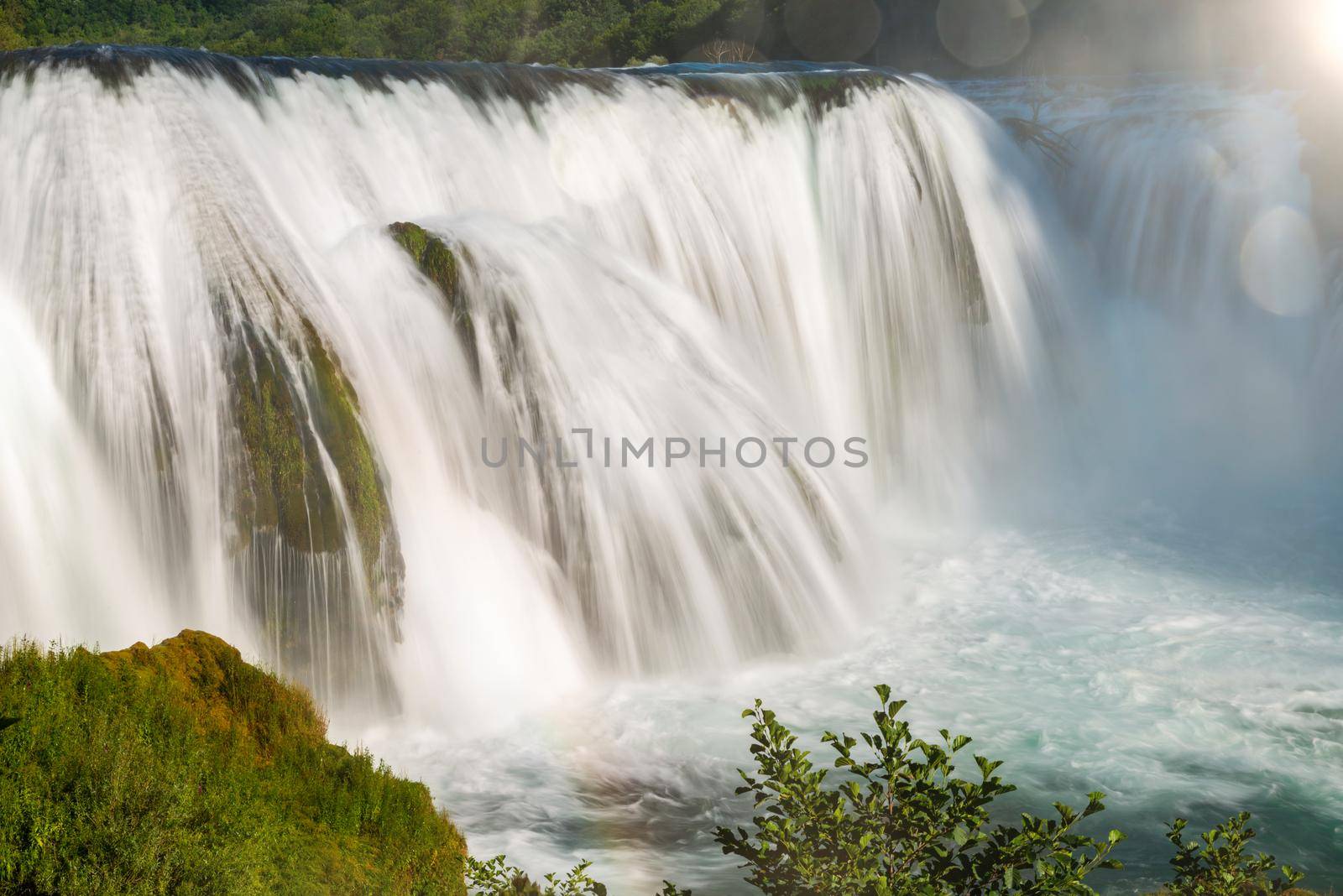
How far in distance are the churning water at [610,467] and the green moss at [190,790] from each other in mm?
1700

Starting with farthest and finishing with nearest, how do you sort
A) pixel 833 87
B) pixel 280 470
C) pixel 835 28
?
pixel 835 28 → pixel 833 87 → pixel 280 470

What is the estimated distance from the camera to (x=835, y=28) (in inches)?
1271

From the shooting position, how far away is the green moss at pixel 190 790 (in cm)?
346

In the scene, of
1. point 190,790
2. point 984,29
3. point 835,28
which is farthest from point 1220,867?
point 835,28

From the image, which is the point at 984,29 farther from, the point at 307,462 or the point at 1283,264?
the point at 307,462

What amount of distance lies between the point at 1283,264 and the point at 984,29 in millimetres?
16308

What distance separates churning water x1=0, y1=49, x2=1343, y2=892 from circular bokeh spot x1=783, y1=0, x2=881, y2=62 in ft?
62.7

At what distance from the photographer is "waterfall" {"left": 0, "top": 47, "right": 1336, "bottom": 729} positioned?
721 centimetres

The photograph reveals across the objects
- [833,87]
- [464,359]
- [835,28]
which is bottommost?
[464,359]

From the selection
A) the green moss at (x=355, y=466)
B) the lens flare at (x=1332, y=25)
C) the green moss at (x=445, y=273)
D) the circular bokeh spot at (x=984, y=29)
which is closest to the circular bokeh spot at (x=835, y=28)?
the circular bokeh spot at (x=984, y=29)

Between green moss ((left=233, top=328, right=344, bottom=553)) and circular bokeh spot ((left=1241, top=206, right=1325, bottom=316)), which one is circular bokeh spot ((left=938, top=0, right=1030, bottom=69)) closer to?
circular bokeh spot ((left=1241, top=206, right=1325, bottom=316))

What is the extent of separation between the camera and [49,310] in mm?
7469

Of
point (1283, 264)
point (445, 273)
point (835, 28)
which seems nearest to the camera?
point (445, 273)

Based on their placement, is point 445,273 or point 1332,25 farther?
point 1332,25
